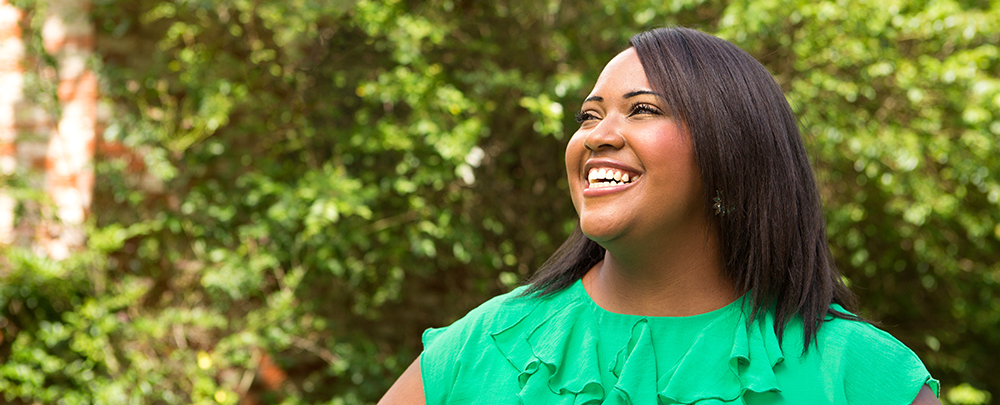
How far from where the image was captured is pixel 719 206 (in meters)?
1.39

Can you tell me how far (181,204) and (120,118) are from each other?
0.47 metres

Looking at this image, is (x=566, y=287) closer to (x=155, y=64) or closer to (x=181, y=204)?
(x=181, y=204)

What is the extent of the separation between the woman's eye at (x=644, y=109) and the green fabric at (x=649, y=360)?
360 mm

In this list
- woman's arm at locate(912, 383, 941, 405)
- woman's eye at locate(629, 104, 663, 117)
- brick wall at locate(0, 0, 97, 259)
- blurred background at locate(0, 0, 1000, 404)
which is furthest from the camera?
brick wall at locate(0, 0, 97, 259)

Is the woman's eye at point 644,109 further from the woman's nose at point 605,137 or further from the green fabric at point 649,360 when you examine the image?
the green fabric at point 649,360

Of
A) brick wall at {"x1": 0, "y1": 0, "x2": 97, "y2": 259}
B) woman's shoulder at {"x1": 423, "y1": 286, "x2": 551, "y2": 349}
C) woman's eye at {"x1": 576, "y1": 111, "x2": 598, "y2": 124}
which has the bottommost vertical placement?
brick wall at {"x1": 0, "y1": 0, "x2": 97, "y2": 259}

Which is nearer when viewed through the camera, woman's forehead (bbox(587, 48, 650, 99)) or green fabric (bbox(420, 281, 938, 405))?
green fabric (bbox(420, 281, 938, 405))

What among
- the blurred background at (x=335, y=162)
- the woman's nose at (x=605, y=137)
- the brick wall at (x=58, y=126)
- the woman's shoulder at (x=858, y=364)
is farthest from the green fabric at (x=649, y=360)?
the brick wall at (x=58, y=126)

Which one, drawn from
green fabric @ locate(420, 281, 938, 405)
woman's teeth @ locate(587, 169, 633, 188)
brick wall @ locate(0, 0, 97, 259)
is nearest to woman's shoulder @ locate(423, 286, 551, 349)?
green fabric @ locate(420, 281, 938, 405)

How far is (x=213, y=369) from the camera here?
12.3ft

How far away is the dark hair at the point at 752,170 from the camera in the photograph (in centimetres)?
134

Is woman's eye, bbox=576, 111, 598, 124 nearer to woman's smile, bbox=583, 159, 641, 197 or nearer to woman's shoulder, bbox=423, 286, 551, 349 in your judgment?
woman's smile, bbox=583, 159, 641, 197

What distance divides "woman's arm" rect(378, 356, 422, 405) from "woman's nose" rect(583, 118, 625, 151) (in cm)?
54

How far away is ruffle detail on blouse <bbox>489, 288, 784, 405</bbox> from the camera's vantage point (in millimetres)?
1327
